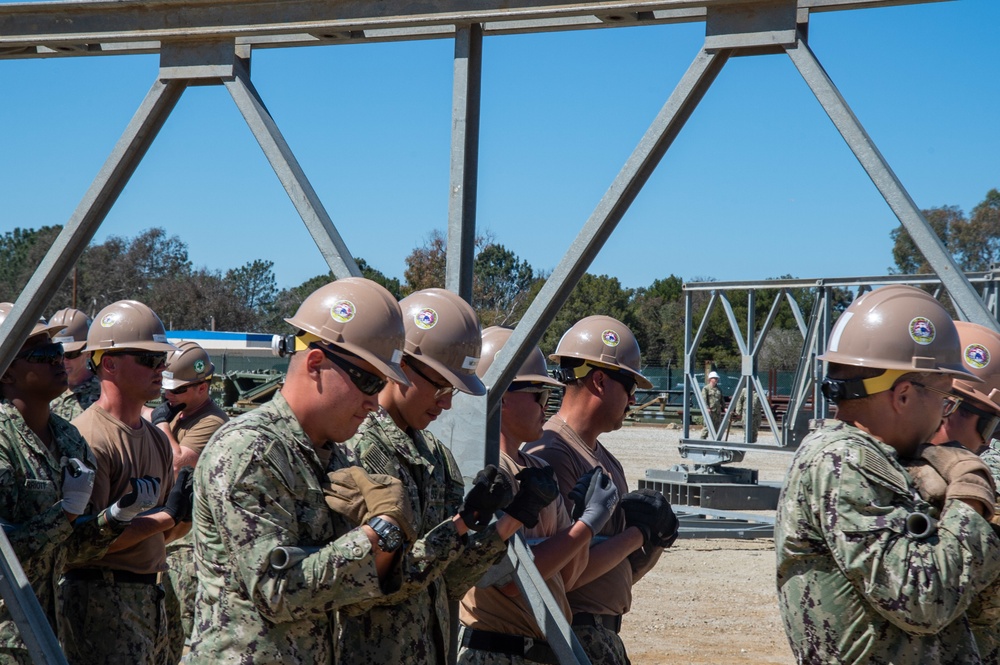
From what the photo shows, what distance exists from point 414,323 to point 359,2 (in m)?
1.14

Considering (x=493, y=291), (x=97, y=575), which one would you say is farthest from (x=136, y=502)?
(x=493, y=291)

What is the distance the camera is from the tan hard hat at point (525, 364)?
15.8ft

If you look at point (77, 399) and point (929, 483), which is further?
point (77, 399)

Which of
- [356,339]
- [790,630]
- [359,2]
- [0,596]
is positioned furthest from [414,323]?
[0,596]

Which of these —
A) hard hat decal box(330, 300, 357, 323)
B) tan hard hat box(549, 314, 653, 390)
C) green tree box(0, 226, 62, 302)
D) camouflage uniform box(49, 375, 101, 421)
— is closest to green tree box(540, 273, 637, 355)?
green tree box(0, 226, 62, 302)

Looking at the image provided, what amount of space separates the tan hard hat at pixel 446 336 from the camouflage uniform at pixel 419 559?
0.75 feet

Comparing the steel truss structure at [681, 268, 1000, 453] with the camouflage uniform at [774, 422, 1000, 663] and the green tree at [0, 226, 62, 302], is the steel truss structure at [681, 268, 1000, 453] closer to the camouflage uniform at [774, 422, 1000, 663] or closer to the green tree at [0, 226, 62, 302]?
the camouflage uniform at [774, 422, 1000, 663]

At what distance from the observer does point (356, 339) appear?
3.05 m

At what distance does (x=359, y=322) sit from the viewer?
3078 mm

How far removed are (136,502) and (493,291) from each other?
4896cm

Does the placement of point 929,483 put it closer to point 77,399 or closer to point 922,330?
point 922,330

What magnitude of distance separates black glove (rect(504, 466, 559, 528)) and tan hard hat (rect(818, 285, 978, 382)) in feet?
2.91

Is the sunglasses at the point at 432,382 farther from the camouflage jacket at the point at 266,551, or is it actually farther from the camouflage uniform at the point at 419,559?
the camouflage jacket at the point at 266,551

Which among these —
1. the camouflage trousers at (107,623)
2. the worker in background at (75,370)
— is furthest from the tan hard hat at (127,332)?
the worker in background at (75,370)
